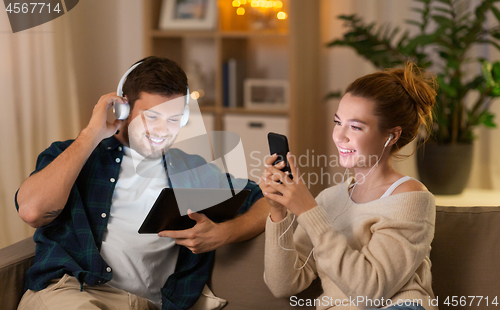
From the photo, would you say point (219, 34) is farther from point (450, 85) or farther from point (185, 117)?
point (185, 117)

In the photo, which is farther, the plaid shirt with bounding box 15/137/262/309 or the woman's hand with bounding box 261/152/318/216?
the plaid shirt with bounding box 15/137/262/309

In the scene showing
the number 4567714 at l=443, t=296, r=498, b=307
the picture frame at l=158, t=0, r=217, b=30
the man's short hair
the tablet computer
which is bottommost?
the number 4567714 at l=443, t=296, r=498, b=307

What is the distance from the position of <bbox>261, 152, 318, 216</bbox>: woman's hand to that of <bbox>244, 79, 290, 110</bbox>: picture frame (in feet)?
5.49

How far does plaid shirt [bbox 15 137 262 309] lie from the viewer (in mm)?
1058

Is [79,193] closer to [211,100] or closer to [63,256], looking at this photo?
[63,256]

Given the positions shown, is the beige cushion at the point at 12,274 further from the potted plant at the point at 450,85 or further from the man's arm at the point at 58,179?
the potted plant at the point at 450,85

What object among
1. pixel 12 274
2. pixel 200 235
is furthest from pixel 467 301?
pixel 12 274

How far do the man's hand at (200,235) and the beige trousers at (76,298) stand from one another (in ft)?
0.60

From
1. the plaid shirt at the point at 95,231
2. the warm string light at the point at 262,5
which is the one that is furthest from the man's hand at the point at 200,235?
the warm string light at the point at 262,5

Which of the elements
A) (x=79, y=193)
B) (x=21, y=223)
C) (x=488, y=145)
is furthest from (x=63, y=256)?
(x=488, y=145)

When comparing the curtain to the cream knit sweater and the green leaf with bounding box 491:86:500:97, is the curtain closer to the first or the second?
the cream knit sweater

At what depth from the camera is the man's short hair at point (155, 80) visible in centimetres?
104

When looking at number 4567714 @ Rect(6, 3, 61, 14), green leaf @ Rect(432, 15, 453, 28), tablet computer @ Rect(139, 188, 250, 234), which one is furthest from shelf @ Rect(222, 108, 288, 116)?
tablet computer @ Rect(139, 188, 250, 234)

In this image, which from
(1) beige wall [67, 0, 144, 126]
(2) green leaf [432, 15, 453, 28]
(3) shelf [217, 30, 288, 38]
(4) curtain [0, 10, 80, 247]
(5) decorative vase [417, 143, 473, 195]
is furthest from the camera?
(3) shelf [217, 30, 288, 38]
